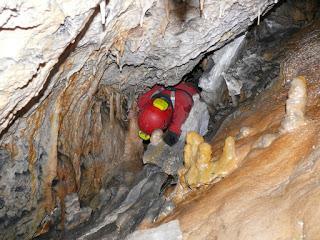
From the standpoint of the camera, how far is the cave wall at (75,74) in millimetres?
3484

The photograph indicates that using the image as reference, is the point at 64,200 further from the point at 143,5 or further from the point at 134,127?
the point at 143,5

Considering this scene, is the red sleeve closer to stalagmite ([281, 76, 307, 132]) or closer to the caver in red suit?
the caver in red suit

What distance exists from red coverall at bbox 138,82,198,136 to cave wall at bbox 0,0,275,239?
0.24m

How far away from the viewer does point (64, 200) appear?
6.32 metres

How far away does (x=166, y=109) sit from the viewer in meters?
7.07

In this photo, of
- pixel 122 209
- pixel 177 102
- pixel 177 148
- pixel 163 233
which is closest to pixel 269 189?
pixel 163 233

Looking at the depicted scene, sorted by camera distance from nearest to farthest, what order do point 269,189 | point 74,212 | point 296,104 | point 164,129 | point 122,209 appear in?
1. point 269,189
2. point 296,104
3. point 122,209
4. point 74,212
5. point 164,129

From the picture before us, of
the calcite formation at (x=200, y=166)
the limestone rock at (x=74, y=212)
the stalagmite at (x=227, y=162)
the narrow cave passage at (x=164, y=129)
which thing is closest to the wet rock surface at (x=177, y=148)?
the narrow cave passage at (x=164, y=129)

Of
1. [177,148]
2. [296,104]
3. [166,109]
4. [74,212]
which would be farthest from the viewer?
[166,109]

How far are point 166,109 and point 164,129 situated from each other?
17.0 inches

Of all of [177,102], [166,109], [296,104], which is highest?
[296,104]

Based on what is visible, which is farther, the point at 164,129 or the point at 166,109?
the point at 164,129

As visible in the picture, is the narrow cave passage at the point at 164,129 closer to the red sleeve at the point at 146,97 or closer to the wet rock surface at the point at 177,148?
the wet rock surface at the point at 177,148

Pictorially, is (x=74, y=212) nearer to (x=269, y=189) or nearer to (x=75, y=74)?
(x=75, y=74)
